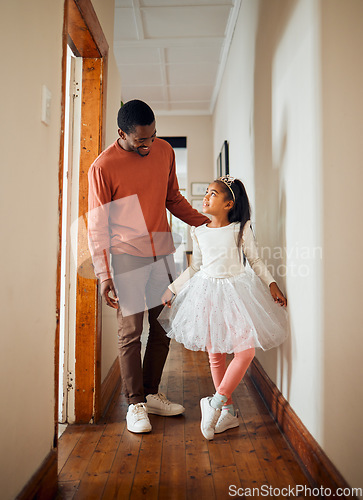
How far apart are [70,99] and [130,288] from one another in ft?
3.24

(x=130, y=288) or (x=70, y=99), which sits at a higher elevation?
(x=70, y=99)

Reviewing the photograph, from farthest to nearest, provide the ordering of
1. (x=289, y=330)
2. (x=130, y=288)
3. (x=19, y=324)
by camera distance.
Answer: (x=130, y=288)
(x=289, y=330)
(x=19, y=324)

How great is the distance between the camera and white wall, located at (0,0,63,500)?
98 centimetres

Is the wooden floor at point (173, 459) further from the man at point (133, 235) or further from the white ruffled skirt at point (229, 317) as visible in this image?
the white ruffled skirt at point (229, 317)

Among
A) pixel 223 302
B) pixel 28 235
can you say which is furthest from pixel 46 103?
pixel 223 302

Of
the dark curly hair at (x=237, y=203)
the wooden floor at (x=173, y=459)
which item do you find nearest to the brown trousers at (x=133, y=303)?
the wooden floor at (x=173, y=459)

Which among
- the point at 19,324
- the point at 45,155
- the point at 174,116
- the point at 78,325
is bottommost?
the point at 78,325

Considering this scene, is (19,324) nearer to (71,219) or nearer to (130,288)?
(130,288)

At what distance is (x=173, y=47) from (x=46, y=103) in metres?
2.90

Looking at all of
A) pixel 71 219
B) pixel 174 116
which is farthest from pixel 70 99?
pixel 174 116

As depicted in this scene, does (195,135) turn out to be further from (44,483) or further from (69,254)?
(44,483)

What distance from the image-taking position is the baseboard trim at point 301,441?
3.97 feet

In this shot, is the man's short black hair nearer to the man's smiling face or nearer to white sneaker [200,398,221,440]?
the man's smiling face

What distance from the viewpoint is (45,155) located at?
1231 mm
